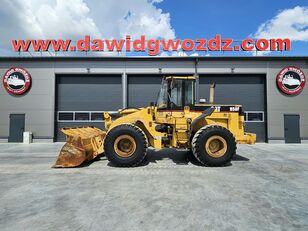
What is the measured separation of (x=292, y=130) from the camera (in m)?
15.5

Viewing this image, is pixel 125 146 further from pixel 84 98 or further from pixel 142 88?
pixel 84 98

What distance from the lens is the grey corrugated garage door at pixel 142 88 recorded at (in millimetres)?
16391

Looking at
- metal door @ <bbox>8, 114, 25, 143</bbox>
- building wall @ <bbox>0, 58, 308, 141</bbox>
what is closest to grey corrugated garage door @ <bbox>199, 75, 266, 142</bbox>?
building wall @ <bbox>0, 58, 308, 141</bbox>

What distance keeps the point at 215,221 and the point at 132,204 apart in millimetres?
1571

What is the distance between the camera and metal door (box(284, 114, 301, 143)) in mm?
15531

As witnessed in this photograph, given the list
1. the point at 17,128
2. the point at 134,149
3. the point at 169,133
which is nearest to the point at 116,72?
the point at 17,128

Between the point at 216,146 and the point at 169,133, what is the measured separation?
1.72 m

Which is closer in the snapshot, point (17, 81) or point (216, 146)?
point (216, 146)

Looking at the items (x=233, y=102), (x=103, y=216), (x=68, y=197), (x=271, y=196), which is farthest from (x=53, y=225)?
(x=233, y=102)

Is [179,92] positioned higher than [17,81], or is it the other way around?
[17,81]

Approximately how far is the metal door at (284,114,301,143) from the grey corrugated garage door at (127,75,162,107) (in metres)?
9.96

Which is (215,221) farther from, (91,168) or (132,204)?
(91,168)

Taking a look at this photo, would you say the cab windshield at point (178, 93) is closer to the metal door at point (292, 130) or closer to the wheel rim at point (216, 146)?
the wheel rim at point (216, 146)

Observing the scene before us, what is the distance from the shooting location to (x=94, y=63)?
53.0 feet
